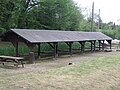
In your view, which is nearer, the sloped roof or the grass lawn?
the grass lawn

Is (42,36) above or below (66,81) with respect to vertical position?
above

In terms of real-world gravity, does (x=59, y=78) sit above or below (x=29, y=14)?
below

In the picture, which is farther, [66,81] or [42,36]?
[42,36]

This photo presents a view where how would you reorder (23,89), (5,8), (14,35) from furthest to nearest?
(5,8)
(14,35)
(23,89)

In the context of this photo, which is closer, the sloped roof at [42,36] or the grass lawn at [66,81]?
the grass lawn at [66,81]

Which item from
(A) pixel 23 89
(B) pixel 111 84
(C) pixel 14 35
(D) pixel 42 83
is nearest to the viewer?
(A) pixel 23 89

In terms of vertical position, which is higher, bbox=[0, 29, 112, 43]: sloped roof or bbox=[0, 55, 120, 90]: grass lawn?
bbox=[0, 29, 112, 43]: sloped roof

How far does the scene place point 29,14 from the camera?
3303cm

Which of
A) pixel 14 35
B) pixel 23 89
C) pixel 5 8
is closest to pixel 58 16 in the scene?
pixel 5 8

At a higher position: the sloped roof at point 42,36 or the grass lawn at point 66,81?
the sloped roof at point 42,36

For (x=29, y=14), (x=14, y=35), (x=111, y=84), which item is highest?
(x=29, y=14)

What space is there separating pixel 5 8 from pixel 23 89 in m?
21.3

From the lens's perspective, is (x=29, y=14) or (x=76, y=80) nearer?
(x=76, y=80)

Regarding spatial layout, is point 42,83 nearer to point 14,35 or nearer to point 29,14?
point 14,35
